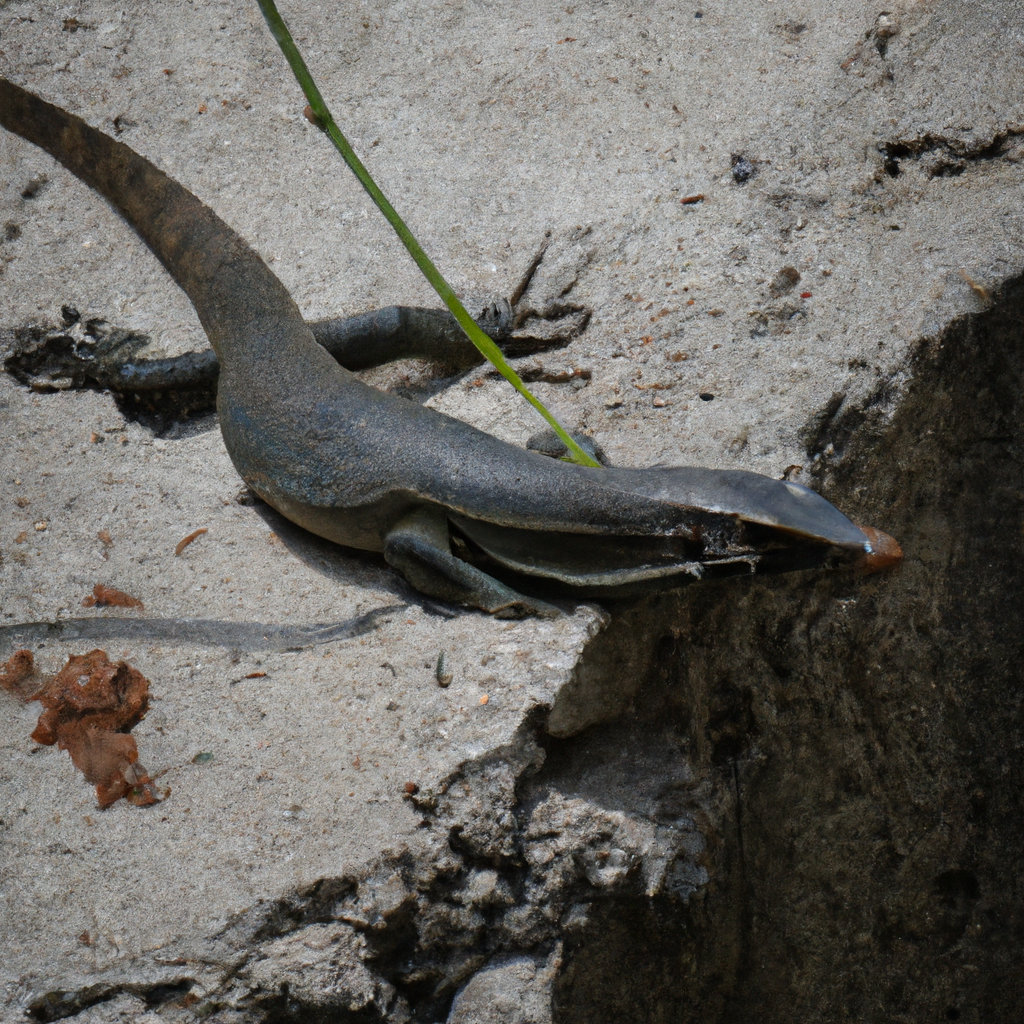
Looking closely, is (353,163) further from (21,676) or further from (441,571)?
(21,676)

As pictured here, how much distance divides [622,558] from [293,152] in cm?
301

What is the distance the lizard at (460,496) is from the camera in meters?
2.66

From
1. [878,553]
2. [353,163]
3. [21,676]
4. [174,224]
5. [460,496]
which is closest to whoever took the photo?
[353,163]

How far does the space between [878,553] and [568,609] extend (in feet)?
2.89

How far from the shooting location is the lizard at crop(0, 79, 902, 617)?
266 cm

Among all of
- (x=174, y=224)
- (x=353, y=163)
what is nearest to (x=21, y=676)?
(x=353, y=163)

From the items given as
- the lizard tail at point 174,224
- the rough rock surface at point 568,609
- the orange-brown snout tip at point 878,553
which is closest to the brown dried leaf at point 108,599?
the rough rock surface at point 568,609

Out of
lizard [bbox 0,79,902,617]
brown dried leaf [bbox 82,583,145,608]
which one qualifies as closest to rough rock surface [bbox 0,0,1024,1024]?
brown dried leaf [bbox 82,583,145,608]

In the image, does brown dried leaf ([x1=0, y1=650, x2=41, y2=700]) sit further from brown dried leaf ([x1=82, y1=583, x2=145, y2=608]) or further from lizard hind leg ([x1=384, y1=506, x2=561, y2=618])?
lizard hind leg ([x1=384, y1=506, x2=561, y2=618])

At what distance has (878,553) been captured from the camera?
99.6 inches

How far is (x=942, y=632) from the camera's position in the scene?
11.9 ft

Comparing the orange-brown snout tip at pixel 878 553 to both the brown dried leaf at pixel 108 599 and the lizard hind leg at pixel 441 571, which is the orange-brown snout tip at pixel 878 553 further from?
the brown dried leaf at pixel 108 599

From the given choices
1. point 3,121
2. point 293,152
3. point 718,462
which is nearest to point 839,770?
point 718,462

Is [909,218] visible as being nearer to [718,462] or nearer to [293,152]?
[718,462]
